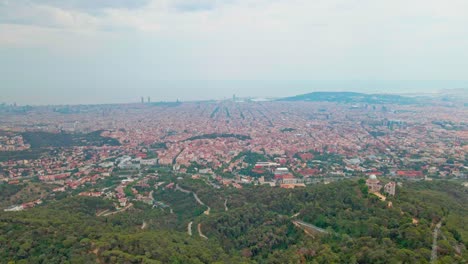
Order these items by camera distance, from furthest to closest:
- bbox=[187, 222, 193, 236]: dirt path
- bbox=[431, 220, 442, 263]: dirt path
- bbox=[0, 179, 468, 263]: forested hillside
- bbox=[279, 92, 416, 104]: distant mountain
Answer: bbox=[279, 92, 416, 104]: distant mountain, bbox=[187, 222, 193, 236]: dirt path, bbox=[0, 179, 468, 263]: forested hillside, bbox=[431, 220, 442, 263]: dirt path

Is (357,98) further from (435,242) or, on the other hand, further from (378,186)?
(435,242)

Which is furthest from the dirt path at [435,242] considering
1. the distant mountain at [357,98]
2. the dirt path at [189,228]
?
the distant mountain at [357,98]

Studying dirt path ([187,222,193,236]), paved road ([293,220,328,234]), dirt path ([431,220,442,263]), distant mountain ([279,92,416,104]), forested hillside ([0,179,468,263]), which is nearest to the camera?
dirt path ([431,220,442,263])

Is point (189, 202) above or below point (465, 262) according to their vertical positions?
below

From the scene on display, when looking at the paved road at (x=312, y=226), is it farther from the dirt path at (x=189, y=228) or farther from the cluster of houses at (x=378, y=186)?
the dirt path at (x=189, y=228)

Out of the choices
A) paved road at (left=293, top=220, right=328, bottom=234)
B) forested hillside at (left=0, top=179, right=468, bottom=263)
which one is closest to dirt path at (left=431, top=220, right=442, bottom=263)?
forested hillside at (left=0, top=179, right=468, bottom=263)

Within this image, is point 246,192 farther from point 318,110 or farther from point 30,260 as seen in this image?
point 318,110

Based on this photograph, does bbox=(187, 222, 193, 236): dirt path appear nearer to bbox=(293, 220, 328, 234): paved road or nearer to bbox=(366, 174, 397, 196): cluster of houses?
bbox=(293, 220, 328, 234): paved road

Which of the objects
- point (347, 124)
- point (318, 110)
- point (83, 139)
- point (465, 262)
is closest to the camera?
point (465, 262)

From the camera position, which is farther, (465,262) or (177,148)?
(177,148)

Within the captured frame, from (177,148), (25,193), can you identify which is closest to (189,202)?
(25,193)

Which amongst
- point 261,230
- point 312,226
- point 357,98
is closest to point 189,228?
point 261,230
